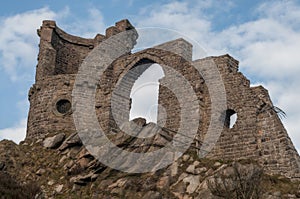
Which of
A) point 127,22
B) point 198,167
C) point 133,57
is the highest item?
point 127,22

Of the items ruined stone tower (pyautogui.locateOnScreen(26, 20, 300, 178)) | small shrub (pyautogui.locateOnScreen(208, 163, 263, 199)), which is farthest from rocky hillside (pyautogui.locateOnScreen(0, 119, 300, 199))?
ruined stone tower (pyautogui.locateOnScreen(26, 20, 300, 178))

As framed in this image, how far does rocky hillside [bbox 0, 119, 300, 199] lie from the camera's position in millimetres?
15656

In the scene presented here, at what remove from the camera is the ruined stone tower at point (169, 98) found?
20188 mm

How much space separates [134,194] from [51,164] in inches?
223

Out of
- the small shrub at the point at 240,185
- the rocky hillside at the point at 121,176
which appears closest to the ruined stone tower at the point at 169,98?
the rocky hillside at the point at 121,176

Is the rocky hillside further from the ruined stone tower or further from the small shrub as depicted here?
the ruined stone tower

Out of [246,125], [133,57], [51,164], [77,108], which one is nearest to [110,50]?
[133,57]

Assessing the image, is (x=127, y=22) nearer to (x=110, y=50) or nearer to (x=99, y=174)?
(x=110, y=50)

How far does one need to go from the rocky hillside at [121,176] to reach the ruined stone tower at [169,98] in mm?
1725

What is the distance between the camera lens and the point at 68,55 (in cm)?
2869

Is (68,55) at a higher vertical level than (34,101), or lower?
higher

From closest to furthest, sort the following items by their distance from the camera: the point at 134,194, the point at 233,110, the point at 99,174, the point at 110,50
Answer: the point at 134,194 < the point at 99,174 < the point at 233,110 < the point at 110,50

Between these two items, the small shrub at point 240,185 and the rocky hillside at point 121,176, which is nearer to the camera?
the small shrub at point 240,185

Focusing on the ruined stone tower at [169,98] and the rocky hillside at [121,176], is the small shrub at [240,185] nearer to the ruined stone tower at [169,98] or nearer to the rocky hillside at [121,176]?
the rocky hillside at [121,176]
